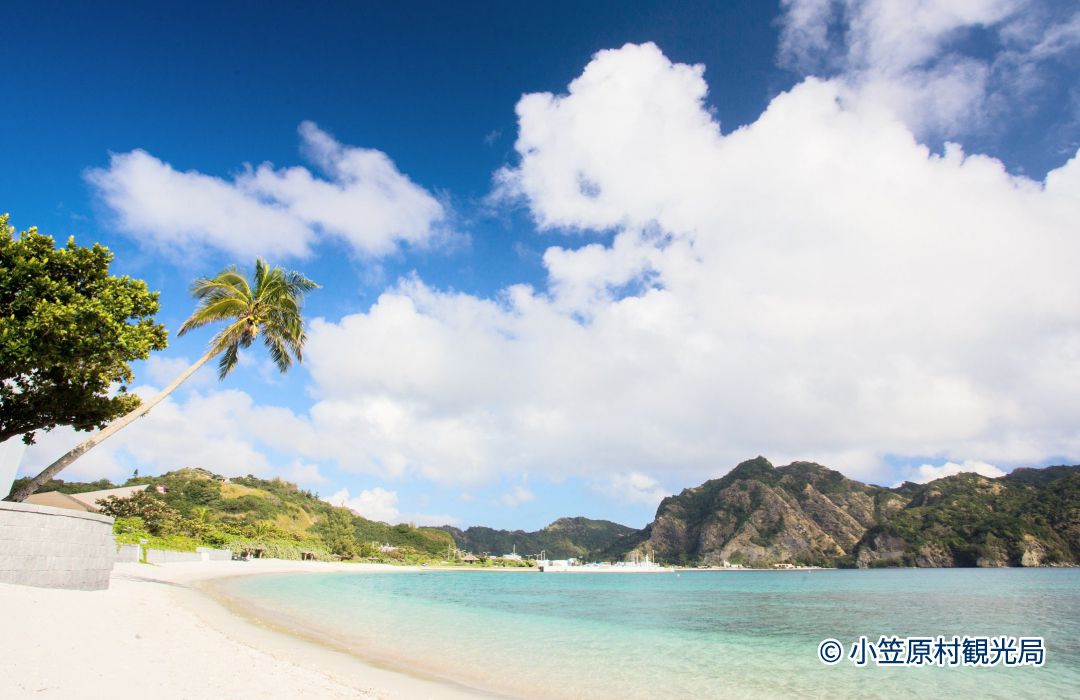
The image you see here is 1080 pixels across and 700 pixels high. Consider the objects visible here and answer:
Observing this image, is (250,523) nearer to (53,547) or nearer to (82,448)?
(82,448)

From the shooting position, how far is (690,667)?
1564cm

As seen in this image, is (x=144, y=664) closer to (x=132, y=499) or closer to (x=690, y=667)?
(x=690, y=667)

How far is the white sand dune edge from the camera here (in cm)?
660

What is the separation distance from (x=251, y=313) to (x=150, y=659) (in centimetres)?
1748

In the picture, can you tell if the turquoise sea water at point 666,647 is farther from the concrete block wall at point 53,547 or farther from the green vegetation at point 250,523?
the green vegetation at point 250,523

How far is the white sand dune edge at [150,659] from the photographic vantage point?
660 cm

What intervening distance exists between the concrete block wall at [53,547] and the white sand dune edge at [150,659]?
22.6 inches

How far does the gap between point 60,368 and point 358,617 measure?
15.9 metres

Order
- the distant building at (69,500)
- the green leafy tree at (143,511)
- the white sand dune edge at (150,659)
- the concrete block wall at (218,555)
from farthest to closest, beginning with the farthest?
the concrete block wall at (218,555)
the green leafy tree at (143,511)
the distant building at (69,500)
the white sand dune edge at (150,659)

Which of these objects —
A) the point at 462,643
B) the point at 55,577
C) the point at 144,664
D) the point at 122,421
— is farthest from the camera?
the point at 462,643

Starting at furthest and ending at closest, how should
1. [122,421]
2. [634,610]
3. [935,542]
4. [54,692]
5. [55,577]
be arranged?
1. [935,542]
2. [634,610]
3. [122,421]
4. [55,577]
5. [54,692]

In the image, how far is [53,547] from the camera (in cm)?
1294

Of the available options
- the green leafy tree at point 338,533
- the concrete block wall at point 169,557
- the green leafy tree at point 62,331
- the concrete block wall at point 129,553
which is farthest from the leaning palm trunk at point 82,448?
the green leafy tree at point 338,533

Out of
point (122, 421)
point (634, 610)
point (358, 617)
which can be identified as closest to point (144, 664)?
point (122, 421)
